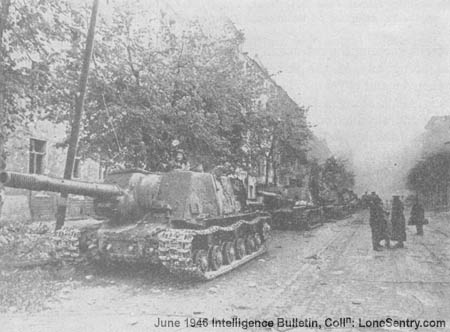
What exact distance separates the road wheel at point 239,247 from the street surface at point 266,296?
0.33 metres

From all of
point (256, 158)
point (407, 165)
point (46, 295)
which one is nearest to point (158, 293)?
point (46, 295)

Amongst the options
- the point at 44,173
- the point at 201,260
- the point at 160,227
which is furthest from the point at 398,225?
the point at 44,173

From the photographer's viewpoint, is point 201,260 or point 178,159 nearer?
point 201,260

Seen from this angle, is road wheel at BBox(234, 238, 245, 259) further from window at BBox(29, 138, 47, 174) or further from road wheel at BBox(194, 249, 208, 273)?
window at BBox(29, 138, 47, 174)

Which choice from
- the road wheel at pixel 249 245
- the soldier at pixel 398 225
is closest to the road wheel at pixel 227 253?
the road wheel at pixel 249 245

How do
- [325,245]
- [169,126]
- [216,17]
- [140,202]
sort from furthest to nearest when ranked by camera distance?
[216,17]
[325,245]
[169,126]
[140,202]

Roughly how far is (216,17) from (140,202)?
33.3 ft

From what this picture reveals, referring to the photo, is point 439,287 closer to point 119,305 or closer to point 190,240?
point 190,240

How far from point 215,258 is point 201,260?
667 millimetres

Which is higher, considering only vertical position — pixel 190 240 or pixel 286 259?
pixel 190 240

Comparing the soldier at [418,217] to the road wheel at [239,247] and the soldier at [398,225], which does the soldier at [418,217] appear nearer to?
the soldier at [398,225]

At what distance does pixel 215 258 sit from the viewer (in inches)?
392

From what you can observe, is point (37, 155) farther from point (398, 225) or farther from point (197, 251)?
point (398, 225)

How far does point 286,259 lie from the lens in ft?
40.4
